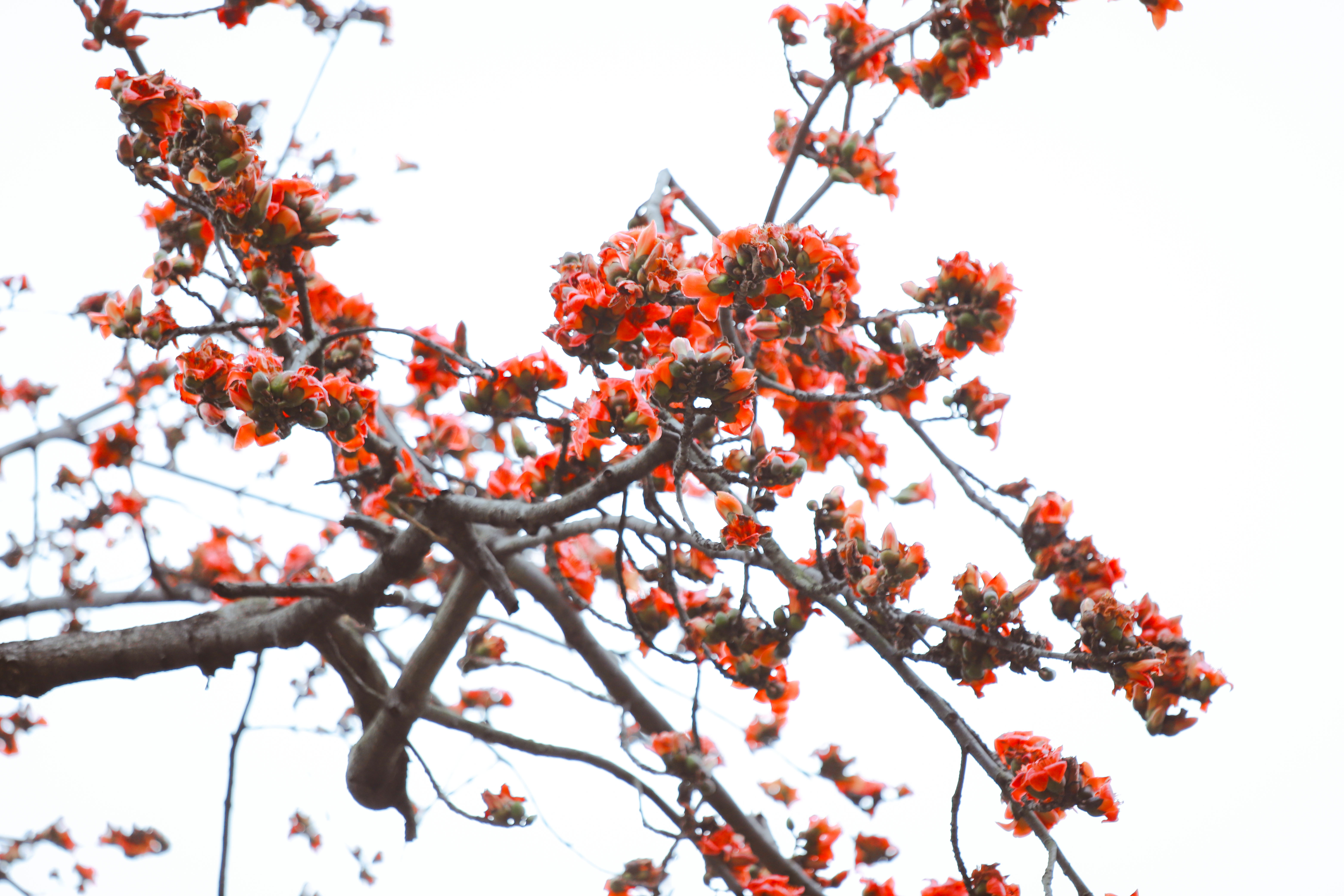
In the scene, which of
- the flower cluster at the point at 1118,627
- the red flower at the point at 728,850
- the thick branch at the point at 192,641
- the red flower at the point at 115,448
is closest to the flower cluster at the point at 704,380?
the flower cluster at the point at 1118,627

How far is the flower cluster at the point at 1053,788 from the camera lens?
113 cm

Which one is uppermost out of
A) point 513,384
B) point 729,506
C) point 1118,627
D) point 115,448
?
point 115,448

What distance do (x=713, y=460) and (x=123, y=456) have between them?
219 cm

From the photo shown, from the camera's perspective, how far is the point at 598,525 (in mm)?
1504

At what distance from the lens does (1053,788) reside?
114 centimetres

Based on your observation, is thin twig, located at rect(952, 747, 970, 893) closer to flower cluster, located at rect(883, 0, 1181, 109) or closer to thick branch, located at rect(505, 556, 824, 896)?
thick branch, located at rect(505, 556, 824, 896)

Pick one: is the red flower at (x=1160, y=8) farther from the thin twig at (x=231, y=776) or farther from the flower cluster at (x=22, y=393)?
the flower cluster at (x=22, y=393)

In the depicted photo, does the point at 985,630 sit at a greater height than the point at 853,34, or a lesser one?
lesser

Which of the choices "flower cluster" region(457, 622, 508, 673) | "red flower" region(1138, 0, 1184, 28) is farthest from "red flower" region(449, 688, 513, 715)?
"red flower" region(1138, 0, 1184, 28)

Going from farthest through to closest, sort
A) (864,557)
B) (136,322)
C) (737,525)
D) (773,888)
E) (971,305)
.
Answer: (773,888), (971,305), (136,322), (864,557), (737,525)

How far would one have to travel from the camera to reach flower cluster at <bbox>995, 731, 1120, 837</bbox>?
1.13m

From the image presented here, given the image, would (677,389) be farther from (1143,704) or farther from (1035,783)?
(1143,704)

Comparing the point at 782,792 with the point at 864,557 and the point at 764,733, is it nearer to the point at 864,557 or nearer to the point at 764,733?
the point at 764,733

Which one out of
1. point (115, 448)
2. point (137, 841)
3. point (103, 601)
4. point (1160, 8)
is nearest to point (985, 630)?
point (1160, 8)
